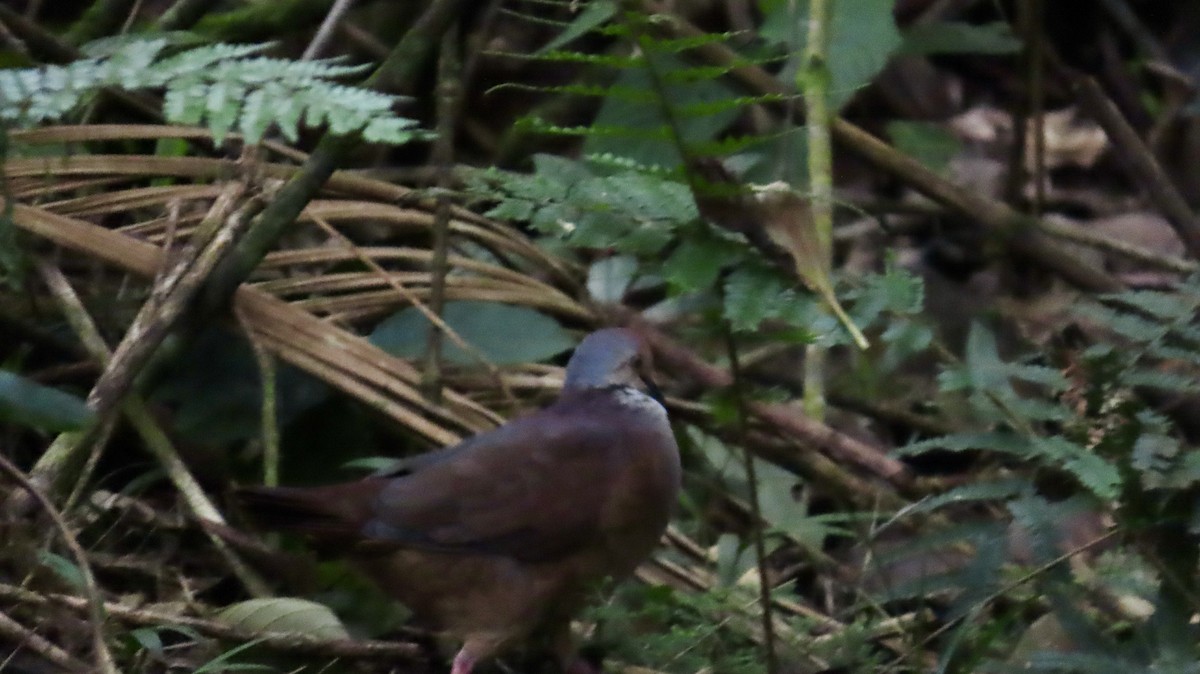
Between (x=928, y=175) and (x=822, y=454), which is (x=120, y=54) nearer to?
(x=822, y=454)

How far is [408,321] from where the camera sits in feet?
9.37

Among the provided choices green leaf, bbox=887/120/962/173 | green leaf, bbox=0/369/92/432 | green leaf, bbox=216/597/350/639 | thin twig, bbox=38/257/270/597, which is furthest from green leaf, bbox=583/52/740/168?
green leaf, bbox=0/369/92/432

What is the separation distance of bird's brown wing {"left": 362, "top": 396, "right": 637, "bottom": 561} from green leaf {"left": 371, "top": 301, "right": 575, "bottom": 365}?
47 centimetres

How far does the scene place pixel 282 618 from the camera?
7.13ft

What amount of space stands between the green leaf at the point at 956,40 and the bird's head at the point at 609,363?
5.06 ft

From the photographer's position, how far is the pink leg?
7.63 ft

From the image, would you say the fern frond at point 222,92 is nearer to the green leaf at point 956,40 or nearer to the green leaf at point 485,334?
the green leaf at point 485,334

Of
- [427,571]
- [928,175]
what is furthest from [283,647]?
[928,175]

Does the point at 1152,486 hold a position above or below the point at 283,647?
above

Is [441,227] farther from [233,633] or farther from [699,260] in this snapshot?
[699,260]

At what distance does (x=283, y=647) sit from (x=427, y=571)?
0.92ft

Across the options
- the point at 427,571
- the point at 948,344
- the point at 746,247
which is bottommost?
the point at 948,344

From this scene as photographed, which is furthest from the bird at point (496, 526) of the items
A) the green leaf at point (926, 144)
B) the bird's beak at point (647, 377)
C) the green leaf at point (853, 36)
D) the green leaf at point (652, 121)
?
the green leaf at point (926, 144)

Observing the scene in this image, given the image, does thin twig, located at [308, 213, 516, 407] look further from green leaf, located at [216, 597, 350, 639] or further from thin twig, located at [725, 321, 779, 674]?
thin twig, located at [725, 321, 779, 674]
